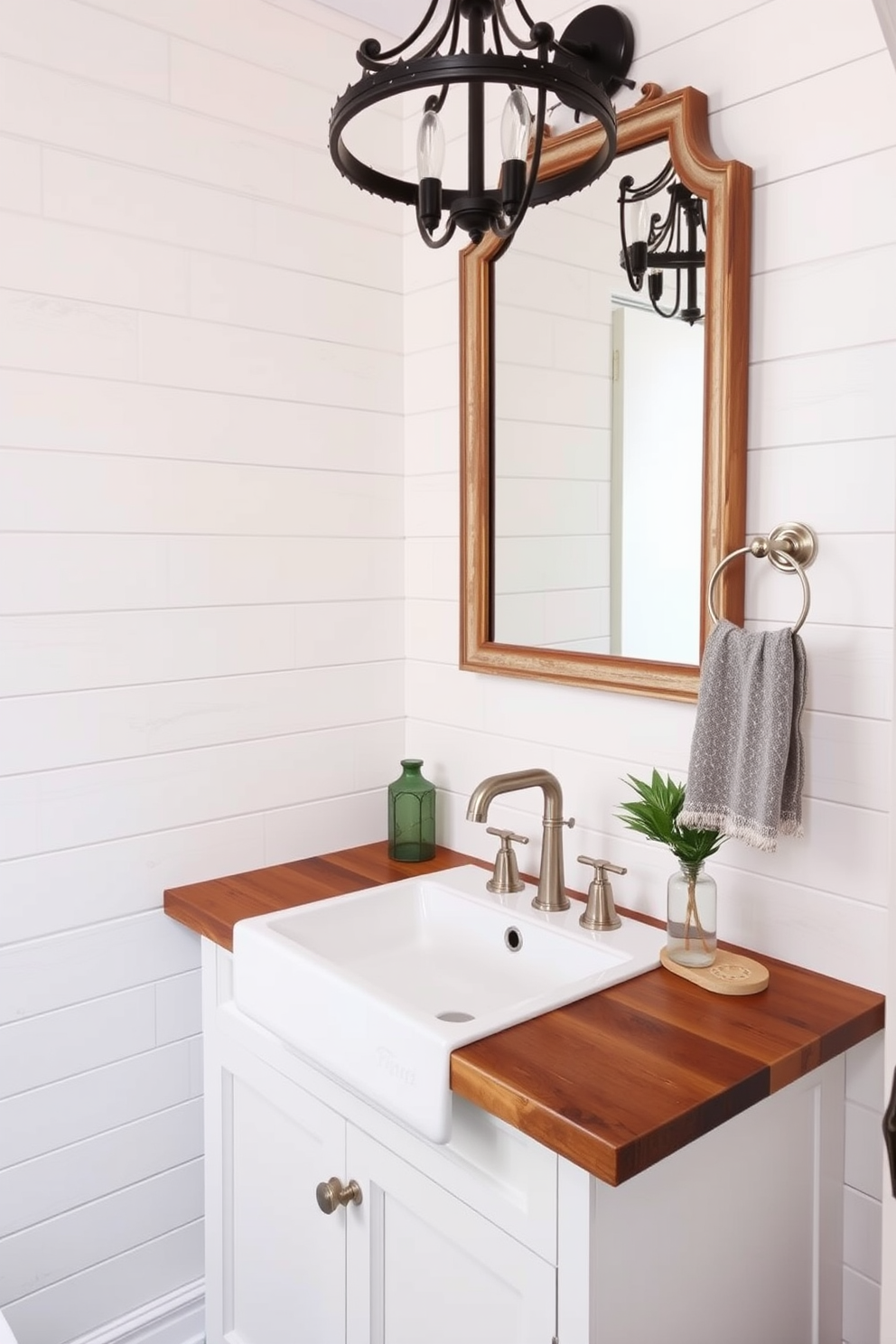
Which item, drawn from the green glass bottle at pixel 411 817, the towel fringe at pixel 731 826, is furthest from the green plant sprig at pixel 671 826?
the green glass bottle at pixel 411 817

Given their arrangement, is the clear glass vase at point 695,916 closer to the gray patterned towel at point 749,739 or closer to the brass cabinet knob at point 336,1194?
the gray patterned towel at point 749,739

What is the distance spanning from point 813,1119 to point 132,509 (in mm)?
1322

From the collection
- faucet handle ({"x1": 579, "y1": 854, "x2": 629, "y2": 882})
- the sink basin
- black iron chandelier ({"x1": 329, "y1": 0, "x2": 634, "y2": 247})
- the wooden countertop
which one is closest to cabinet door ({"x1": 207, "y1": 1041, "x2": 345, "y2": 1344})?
the sink basin

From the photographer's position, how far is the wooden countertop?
3.30 ft

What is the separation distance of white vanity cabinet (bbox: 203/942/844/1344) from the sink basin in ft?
0.34

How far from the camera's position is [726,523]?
140cm

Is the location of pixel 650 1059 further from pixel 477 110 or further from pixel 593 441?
pixel 477 110

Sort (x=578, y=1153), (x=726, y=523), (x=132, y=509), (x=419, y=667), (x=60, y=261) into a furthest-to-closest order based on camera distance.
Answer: (x=419, y=667), (x=132, y=509), (x=60, y=261), (x=726, y=523), (x=578, y=1153)

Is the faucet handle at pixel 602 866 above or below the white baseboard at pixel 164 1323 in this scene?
above

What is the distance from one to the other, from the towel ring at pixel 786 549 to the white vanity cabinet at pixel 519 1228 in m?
0.64

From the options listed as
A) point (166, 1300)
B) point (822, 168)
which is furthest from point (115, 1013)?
point (822, 168)

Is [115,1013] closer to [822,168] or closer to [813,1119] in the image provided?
[813,1119]

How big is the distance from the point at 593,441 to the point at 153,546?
732mm

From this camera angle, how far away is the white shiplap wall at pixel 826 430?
126 cm
